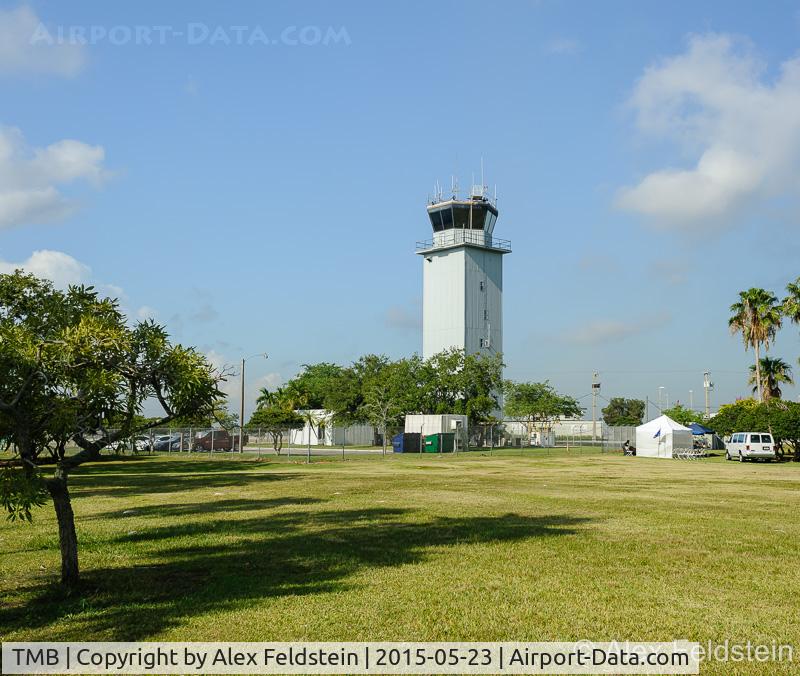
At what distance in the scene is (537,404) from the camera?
3558 inches

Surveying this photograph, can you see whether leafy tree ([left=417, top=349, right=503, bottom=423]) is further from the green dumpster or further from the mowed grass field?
the mowed grass field

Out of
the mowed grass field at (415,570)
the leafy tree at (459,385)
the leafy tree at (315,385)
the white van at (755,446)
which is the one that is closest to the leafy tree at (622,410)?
the leafy tree at (315,385)

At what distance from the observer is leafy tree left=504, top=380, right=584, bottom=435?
297 ft

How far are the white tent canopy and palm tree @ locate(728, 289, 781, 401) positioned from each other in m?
11.0

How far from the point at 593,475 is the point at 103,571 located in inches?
1046

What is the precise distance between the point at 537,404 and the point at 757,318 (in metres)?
32.9

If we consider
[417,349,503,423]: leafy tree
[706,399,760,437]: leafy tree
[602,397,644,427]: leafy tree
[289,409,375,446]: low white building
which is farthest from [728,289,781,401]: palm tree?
[602,397,644,427]: leafy tree

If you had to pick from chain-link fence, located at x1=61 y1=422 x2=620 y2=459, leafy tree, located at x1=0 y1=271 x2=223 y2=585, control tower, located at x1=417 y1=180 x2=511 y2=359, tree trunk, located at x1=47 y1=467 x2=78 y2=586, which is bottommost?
chain-link fence, located at x1=61 y1=422 x2=620 y2=459

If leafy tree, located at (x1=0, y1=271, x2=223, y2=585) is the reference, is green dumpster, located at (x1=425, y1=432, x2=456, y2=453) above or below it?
below

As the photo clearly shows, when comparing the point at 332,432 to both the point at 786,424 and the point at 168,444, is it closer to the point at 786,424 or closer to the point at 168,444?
the point at 168,444

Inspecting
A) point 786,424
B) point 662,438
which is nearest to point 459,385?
point 662,438

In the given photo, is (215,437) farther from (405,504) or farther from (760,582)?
(760,582)

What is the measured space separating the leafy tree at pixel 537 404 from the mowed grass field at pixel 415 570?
6940 centimetres

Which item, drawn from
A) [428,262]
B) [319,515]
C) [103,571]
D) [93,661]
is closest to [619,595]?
[93,661]
